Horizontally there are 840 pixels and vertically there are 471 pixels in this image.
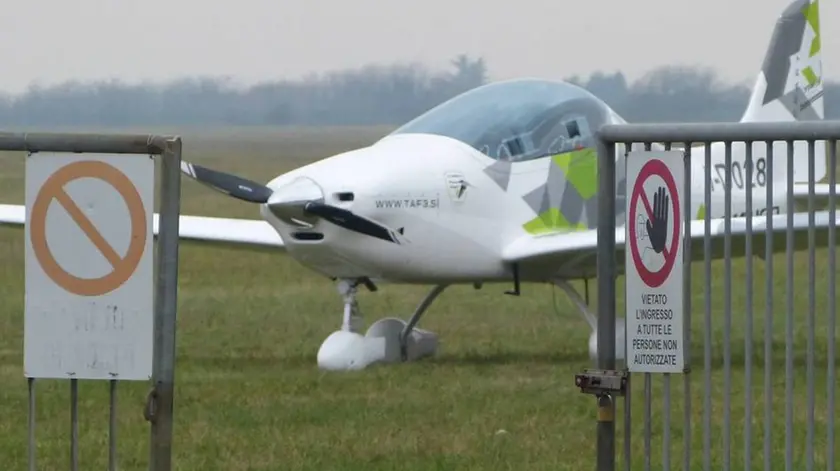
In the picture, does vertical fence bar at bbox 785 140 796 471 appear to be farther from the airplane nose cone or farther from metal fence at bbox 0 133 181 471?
the airplane nose cone

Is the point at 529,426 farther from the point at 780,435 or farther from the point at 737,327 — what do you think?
the point at 737,327

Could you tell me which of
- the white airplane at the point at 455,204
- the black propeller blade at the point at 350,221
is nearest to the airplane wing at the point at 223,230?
the white airplane at the point at 455,204

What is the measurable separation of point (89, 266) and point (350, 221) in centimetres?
632

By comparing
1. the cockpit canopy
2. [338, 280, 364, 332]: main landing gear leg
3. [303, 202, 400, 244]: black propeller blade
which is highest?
the cockpit canopy

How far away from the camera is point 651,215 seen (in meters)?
4.59

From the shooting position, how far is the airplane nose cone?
415 inches

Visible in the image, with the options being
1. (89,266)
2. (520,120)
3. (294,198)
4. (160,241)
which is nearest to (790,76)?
(520,120)

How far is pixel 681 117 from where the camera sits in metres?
36.4

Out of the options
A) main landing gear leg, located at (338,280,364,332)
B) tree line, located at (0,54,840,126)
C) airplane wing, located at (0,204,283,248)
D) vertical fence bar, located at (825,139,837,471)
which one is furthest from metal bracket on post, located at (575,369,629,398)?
tree line, located at (0,54,840,126)

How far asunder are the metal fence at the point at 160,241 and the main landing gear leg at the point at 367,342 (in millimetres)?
6118

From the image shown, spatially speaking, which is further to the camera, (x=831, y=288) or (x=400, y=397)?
(x=400, y=397)

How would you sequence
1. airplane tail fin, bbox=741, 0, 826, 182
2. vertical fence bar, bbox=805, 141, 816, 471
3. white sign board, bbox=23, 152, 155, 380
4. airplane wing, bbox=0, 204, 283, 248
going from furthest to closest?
1. airplane tail fin, bbox=741, 0, 826, 182
2. airplane wing, bbox=0, 204, 283, 248
3. vertical fence bar, bbox=805, 141, 816, 471
4. white sign board, bbox=23, 152, 155, 380

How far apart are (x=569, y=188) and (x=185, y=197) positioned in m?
24.1

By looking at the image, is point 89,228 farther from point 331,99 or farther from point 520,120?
point 331,99
